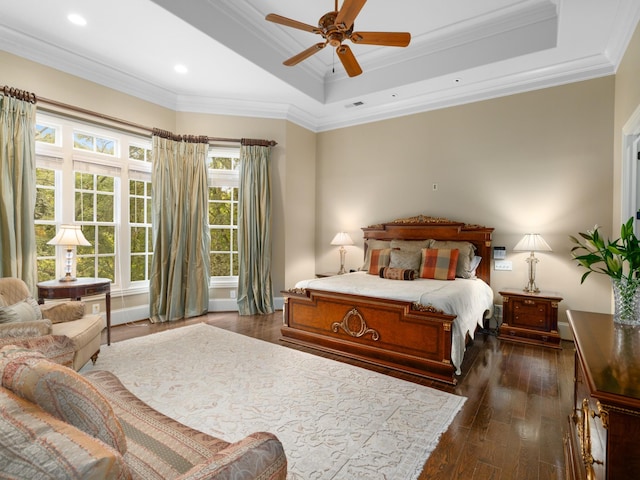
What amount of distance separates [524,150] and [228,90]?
4.08 meters

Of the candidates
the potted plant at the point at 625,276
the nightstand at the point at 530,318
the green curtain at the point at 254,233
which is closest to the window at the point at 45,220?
the green curtain at the point at 254,233

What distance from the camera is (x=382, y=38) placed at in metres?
2.73

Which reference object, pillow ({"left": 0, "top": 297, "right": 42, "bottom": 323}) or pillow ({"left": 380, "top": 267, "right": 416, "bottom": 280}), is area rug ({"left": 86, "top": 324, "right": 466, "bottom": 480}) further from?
pillow ({"left": 380, "top": 267, "right": 416, "bottom": 280})

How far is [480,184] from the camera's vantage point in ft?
14.8

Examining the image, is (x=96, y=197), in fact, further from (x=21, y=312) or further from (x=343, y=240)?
(x=343, y=240)

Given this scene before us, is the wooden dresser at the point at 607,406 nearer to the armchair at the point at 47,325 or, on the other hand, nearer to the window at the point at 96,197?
the armchair at the point at 47,325

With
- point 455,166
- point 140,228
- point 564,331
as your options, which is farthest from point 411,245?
point 140,228

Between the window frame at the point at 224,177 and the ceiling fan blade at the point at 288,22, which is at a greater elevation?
the ceiling fan blade at the point at 288,22

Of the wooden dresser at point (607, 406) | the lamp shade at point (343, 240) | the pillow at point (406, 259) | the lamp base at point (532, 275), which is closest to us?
the wooden dresser at point (607, 406)

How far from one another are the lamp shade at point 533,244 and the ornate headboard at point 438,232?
1.47ft

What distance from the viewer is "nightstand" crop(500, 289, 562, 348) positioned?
3709 mm

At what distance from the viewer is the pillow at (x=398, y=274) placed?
4.05 m

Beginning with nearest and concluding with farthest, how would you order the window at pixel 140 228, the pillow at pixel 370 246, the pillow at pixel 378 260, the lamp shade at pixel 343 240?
the pillow at pixel 378 260 < the window at pixel 140 228 < the pillow at pixel 370 246 < the lamp shade at pixel 343 240

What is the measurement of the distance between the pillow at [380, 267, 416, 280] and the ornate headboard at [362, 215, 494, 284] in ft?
2.86
